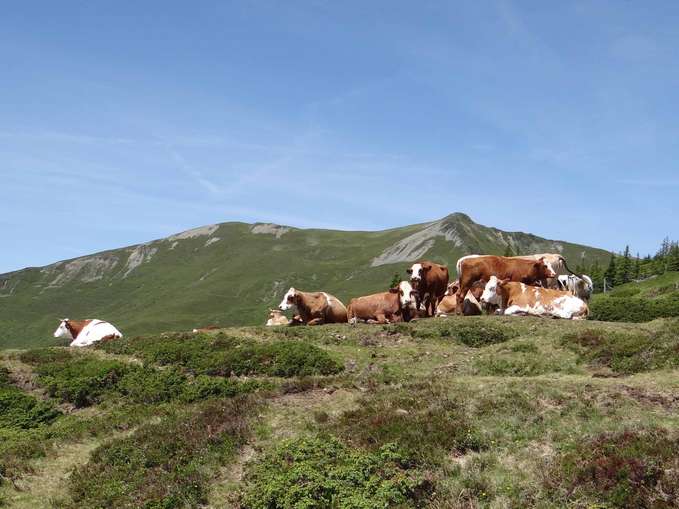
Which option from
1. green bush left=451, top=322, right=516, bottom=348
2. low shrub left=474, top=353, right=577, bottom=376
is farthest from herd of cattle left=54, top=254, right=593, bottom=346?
low shrub left=474, top=353, right=577, bottom=376

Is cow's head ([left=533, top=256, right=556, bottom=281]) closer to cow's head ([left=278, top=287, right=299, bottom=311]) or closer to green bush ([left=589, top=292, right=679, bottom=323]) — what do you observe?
green bush ([left=589, top=292, right=679, bottom=323])

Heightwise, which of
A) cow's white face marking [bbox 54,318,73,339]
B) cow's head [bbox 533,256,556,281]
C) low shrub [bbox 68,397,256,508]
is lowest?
low shrub [bbox 68,397,256,508]

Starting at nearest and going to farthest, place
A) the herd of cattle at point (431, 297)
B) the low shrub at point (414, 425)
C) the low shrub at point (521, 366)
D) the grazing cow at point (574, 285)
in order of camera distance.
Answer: the low shrub at point (414, 425) → the low shrub at point (521, 366) → the herd of cattle at point (431, 297) → the grazing cow at point (574, 285)

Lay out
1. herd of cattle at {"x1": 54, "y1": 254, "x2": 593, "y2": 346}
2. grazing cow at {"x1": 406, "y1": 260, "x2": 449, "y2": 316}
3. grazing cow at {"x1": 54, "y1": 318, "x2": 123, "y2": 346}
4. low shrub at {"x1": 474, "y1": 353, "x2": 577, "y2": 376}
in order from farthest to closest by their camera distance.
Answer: grazing cow at {"x1": 54, "y1": 318, "x2": 123, "y2": 346} → grazing cow at {"x1": 406, "y1": 260, "x2": 449, "y2": 316} → herd of cattle at {"x1": 54, "y1": 254, "x2": 593, "y2": 346} → low shrub at {"x1": 474, "y1": 353, "x2": 577, "y2": 376}

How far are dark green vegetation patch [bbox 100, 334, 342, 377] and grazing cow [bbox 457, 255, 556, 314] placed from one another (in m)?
10.8

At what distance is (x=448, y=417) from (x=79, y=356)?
1562 cm

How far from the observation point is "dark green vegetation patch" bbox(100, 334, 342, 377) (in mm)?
19172

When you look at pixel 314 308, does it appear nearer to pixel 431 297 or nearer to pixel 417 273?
pixel 417 273

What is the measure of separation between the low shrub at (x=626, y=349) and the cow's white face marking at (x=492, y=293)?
6.57 metres

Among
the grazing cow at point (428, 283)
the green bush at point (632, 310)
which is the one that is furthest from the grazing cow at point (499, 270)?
the green bush at point (632, 310)

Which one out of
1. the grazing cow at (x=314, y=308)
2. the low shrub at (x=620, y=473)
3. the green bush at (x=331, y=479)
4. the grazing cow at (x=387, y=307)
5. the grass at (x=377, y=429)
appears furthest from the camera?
the grazing cow at (x=314, y=308)

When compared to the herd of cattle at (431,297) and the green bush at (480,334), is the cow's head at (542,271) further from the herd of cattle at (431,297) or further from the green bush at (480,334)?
the green bush at (480,334)

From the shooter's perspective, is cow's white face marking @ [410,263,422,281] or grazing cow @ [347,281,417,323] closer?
Answer: grazing cow @ [347,281,417,323]

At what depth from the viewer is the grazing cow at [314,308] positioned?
2847cm
